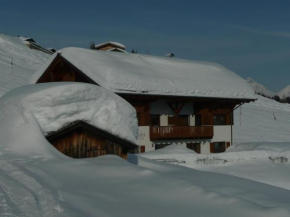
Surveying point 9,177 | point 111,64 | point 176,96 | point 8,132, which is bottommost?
point 9,177

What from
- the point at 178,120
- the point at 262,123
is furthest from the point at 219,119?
the point at 262,123

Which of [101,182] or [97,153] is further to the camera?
[97,153]

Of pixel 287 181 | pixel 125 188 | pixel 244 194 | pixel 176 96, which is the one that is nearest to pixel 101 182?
pixel 125 188

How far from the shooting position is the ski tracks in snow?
206 inches

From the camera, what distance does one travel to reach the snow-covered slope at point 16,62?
37.4m

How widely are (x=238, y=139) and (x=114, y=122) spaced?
2706 cm

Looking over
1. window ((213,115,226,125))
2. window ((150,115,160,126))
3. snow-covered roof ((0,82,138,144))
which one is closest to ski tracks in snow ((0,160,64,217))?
snow-covered roof ((0,82,138,144))

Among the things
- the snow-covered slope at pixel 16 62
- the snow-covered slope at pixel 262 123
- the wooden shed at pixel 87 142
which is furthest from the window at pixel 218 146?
the wooden shed at pixel 87 142

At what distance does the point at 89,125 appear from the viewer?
9508 mm

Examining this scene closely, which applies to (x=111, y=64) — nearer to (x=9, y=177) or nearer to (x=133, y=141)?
(x=133, y=141)

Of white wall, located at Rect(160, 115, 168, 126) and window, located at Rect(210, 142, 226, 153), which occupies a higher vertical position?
white wall, located at Rect(160, 115, 168, 126)

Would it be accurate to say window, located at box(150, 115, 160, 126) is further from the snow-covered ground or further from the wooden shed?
the wooden shed

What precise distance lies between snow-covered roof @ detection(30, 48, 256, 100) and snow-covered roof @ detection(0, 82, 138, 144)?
39.5ft

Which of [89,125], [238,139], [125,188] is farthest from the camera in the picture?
[238,139]
